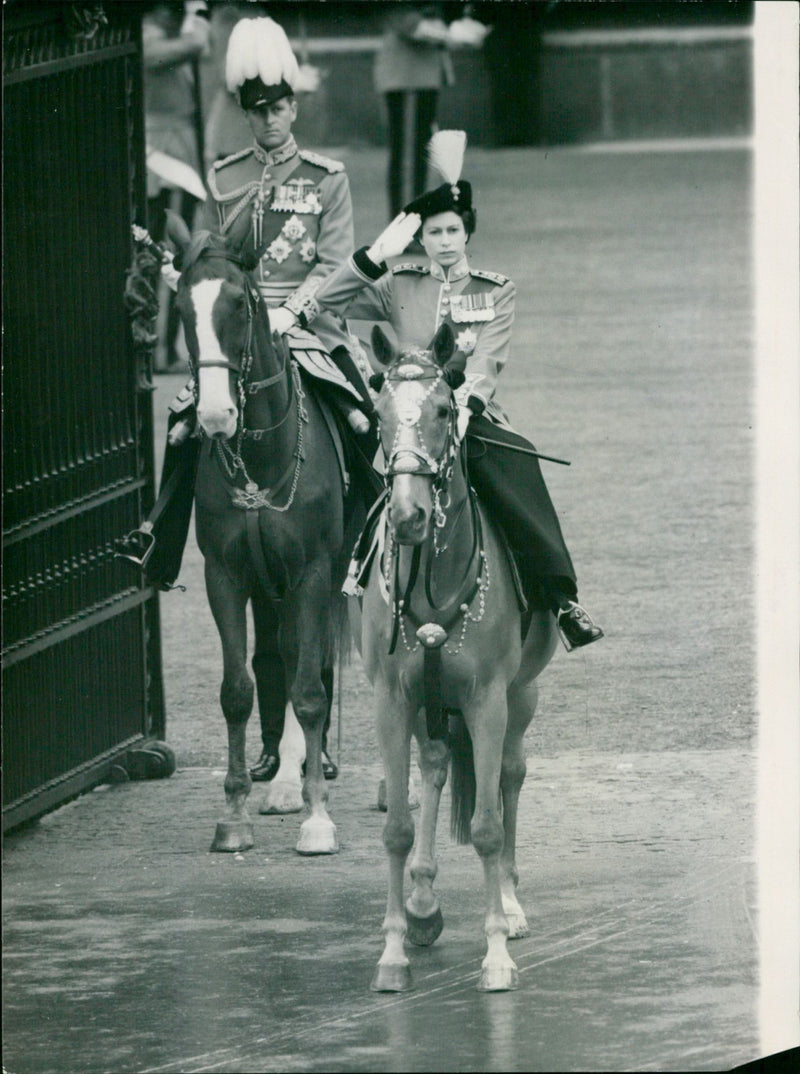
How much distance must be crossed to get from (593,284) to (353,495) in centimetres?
1242

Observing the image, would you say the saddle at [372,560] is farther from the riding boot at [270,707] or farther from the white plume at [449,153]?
the riding boot at [270,707]

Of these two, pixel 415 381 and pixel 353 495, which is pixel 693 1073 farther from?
pixel 353 495

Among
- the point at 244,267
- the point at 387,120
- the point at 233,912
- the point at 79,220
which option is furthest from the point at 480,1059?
→ the point at 387,120

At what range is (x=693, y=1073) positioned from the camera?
6.77 meters

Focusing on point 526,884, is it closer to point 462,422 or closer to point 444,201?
point 462,422

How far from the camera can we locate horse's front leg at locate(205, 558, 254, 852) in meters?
9.13

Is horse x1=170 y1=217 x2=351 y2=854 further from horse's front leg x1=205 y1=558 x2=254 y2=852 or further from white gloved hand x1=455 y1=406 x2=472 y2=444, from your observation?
white gloved hand x1=455 y1=406 x2=472 y2=444

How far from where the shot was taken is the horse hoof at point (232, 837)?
9.11 metres

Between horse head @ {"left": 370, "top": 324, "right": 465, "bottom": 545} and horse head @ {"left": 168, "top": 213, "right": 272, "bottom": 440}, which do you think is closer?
horse head @ {"left": 370, "top": 324, "right": 465, "bottom": 545}

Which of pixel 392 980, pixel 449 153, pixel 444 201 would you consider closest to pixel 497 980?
pixel 392 980

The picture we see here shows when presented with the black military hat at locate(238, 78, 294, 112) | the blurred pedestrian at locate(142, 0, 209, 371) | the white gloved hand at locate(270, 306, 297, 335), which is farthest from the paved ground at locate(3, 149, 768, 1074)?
the blurred pedestrian at locate(142, 0, 209, 371)

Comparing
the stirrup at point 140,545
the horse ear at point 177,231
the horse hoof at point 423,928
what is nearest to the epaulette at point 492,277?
the horse ear at point 177,231

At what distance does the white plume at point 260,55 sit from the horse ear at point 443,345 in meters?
2.18

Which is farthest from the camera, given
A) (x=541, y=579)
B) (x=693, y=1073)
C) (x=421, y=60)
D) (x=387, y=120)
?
(x=387, y=120)
